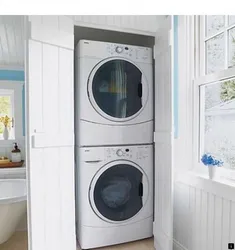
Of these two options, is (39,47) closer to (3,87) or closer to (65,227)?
(65,227)

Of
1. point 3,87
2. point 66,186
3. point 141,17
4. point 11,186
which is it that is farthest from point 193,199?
point 3,87

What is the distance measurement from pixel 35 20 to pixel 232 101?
1507 millimetres

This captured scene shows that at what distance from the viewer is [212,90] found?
1897mm

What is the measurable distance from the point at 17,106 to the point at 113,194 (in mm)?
1845

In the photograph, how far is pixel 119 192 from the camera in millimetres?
2164

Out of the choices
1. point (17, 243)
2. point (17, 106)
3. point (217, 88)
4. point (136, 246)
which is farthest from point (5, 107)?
point (217, 88)

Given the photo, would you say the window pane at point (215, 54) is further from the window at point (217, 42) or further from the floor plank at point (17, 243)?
the floor plank at point (17, 243)

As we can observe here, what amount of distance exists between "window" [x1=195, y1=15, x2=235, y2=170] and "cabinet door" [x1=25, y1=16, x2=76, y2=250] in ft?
3.58

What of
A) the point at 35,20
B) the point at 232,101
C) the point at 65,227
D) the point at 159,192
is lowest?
the point at 65,227

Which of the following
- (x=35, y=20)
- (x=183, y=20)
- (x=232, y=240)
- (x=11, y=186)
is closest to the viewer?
(x=232, y=240)

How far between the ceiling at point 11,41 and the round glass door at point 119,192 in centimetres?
160

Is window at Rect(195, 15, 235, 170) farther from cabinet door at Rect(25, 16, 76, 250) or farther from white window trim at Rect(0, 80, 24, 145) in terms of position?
white window trim at Rect(0, 80, 24, 145)

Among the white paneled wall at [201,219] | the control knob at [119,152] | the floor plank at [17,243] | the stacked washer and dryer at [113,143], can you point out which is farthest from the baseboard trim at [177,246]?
the floor plank at [17,243]

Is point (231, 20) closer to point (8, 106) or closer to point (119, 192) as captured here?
point (119, 192)
